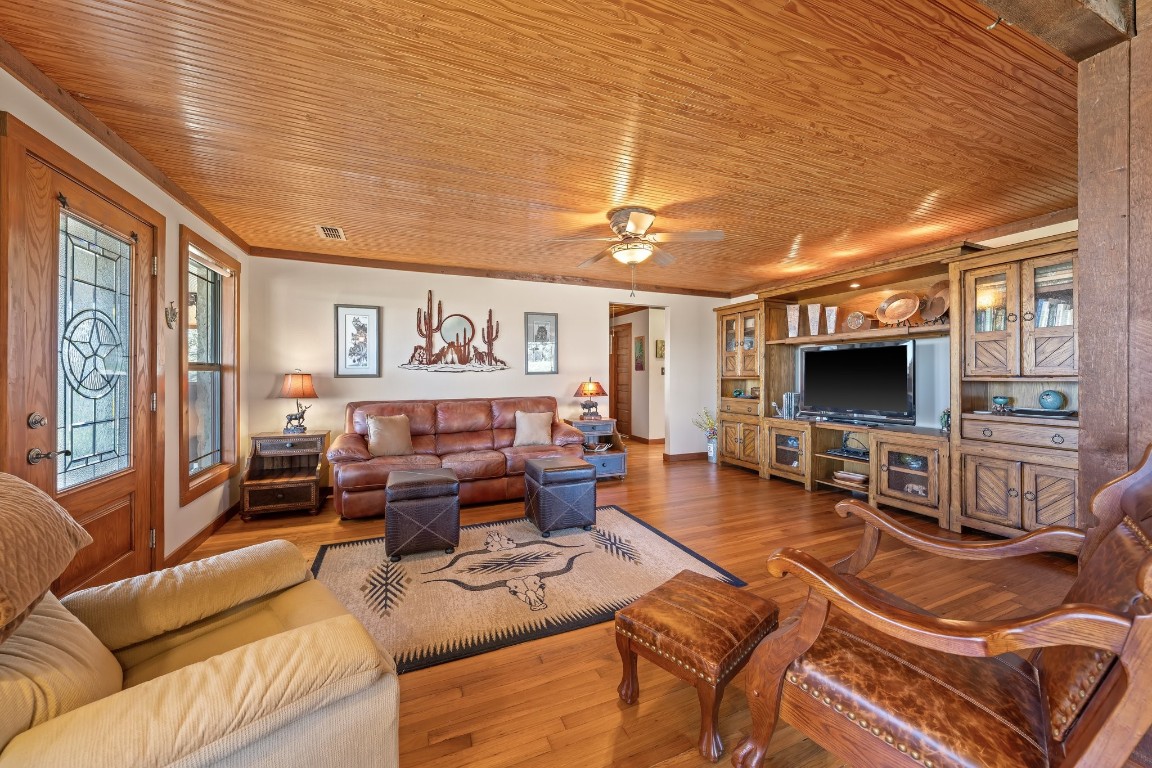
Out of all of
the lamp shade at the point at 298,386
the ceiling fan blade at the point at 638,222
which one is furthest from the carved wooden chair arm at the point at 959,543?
the lamp shade at the point at 298,386

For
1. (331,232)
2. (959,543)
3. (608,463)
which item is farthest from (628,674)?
(331,232)

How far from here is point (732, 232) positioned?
3857mm

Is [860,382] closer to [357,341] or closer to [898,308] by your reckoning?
[898,308]

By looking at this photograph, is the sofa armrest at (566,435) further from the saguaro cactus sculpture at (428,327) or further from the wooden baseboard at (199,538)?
the wooden baseboard at (199,538)

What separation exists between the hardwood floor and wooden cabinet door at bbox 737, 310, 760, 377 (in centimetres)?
210

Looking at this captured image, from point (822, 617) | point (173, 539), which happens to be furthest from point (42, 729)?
point (173, 539)

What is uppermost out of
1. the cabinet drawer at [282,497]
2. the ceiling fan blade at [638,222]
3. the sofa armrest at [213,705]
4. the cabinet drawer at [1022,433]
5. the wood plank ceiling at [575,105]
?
the wood plank ceiling at [575,105]

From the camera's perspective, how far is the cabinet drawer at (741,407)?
17.9ft

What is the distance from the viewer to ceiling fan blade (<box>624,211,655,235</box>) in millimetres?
3242

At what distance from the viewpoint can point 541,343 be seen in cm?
559

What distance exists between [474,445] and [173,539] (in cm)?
239

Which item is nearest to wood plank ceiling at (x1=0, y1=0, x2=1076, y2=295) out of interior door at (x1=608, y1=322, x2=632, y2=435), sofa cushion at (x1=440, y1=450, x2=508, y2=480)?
sofa cushion at (x1=440, y1=450, x2=508, y2=480)

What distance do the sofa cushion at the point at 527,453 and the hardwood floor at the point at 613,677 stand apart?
28.4 inches

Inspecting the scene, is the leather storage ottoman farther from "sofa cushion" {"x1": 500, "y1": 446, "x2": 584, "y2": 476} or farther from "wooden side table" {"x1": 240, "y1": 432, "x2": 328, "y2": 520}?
"wooden side table" {"x1": 240, "y1": 432, "x2": 328, "y2": 520}
